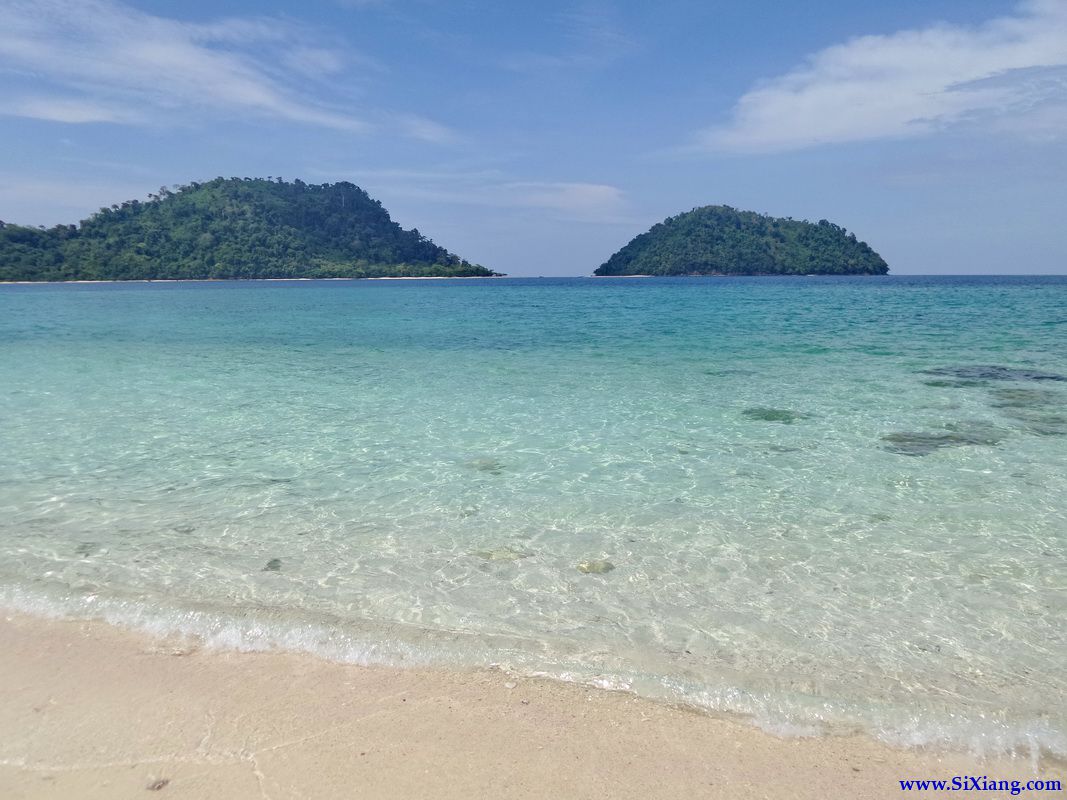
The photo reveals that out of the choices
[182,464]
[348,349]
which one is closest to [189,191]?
[348,349]

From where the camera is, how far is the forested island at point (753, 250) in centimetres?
17450

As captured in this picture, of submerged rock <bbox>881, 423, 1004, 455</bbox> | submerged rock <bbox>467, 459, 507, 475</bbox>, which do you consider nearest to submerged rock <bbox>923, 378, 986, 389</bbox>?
submerged rock <bbox>881, 423, 1004, 455</bbox>

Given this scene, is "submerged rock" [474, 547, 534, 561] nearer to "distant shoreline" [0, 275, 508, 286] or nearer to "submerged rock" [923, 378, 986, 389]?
"submerged rock" [923, 378, 986, 389]

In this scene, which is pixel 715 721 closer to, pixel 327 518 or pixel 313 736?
pixel 313 736

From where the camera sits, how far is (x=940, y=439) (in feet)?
30.5

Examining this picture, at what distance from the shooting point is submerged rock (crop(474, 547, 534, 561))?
5730mm

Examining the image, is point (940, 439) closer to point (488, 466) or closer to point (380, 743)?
point (488, 466)

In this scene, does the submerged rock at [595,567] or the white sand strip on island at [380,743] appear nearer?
the white sand strip on island at [380,743]

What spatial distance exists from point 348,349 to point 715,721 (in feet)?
64.8

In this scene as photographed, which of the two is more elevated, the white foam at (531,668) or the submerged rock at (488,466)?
the submerged rock at (488,466)

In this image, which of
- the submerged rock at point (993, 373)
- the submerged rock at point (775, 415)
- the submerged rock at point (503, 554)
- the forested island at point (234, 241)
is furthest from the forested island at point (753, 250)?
the submerged rock at point (503, 554)

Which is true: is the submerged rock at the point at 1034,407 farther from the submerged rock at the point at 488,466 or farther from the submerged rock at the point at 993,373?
the submerged rock at the point at 488,466

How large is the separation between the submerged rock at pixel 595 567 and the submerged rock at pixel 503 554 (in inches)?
19.8

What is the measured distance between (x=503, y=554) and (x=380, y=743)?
243 cm
